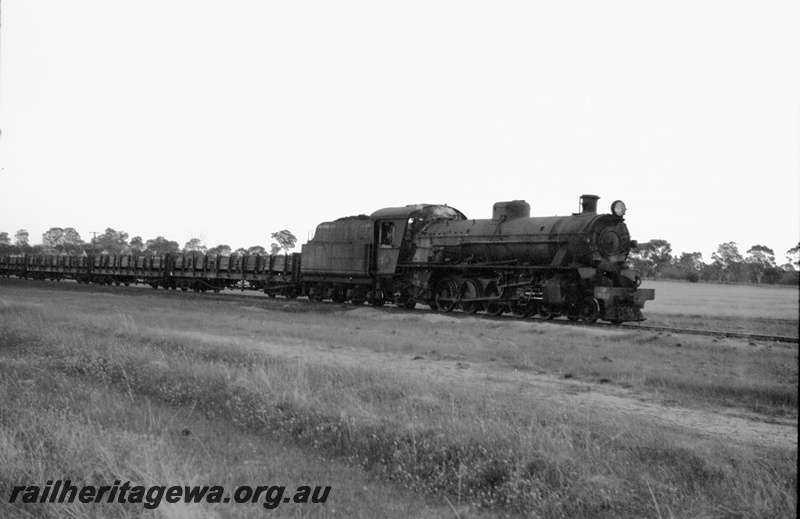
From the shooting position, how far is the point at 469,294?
24.8 metres

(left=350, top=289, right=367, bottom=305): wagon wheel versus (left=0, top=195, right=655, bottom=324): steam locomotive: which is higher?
(left=0, top=195, right=655, bottom=324): steam locomotive

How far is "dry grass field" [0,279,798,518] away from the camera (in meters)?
6.75

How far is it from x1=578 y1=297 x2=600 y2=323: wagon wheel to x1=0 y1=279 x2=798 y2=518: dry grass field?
4.40 m

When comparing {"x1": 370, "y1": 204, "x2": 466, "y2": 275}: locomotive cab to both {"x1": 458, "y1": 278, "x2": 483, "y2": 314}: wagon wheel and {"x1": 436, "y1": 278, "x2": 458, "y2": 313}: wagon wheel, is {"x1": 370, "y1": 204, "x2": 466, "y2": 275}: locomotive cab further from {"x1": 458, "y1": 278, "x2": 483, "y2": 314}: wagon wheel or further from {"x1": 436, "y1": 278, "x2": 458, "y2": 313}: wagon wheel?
{"x1": 458, "y1": 278, "x2": 483, "y2": 314}: wagon wheel

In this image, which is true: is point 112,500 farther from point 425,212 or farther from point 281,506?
point 425,212

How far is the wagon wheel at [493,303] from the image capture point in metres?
24.0

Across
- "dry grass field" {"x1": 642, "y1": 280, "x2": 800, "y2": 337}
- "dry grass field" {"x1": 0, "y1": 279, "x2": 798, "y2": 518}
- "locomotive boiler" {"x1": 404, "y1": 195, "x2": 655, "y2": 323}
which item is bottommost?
"dry grass field" {"x1": 0, "y1": 279, "x2": 798, "y2": 518}

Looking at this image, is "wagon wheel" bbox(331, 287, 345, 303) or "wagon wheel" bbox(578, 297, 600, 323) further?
"wagon wheel" bbox(331, 287, 345, 303)

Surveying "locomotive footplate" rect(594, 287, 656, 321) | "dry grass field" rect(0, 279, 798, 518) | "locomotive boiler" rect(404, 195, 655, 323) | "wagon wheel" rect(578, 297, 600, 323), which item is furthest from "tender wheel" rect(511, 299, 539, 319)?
"dry grass field" rect(0, 279, 798, 518)

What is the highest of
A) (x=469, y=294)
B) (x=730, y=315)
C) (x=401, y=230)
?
(x=401, y=230)

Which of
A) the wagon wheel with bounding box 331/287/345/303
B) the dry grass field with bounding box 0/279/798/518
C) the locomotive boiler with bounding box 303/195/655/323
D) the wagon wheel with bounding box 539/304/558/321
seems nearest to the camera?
the dry grass field with bounding box 0/279/798/518

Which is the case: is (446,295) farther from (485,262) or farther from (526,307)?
(526,307)

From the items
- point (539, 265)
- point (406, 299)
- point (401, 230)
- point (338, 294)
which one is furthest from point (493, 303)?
point (338, 294)

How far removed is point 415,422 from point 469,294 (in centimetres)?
1641
